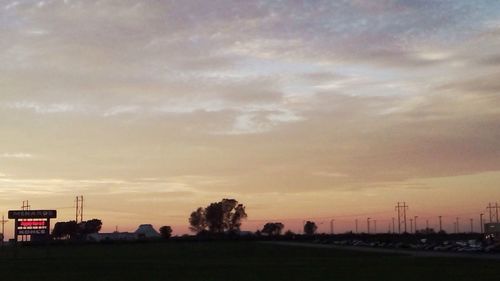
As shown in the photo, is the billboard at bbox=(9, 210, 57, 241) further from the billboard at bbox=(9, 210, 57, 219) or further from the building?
the building

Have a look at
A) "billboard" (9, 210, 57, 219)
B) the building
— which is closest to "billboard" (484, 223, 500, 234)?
the building

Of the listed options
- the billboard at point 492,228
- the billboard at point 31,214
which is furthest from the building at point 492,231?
the billboard at point 31,214

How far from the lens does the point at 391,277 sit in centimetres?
4588

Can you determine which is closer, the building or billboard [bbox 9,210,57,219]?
billboard [bbox 9,210,57,219]

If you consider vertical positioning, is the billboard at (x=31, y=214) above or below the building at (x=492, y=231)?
above

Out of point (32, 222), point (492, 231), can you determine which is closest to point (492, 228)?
point (492, 231)

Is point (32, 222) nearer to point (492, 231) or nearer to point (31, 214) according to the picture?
point (31, 214)

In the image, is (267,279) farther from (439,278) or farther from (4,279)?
(4,279)

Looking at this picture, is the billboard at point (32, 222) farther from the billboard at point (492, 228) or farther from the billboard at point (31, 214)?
the billboard at point (492, 228)

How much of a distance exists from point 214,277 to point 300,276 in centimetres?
555

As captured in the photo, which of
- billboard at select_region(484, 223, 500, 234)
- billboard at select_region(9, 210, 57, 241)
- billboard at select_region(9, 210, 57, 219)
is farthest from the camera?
billboard at select_region(484, 223, 500, 234)

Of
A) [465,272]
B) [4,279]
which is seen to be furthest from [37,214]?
[465,272]

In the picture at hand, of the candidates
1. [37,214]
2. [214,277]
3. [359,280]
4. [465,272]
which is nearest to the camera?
[359,280]

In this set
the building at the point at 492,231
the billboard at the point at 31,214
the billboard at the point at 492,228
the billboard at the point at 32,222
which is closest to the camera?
the billboard at the point at 32,222
